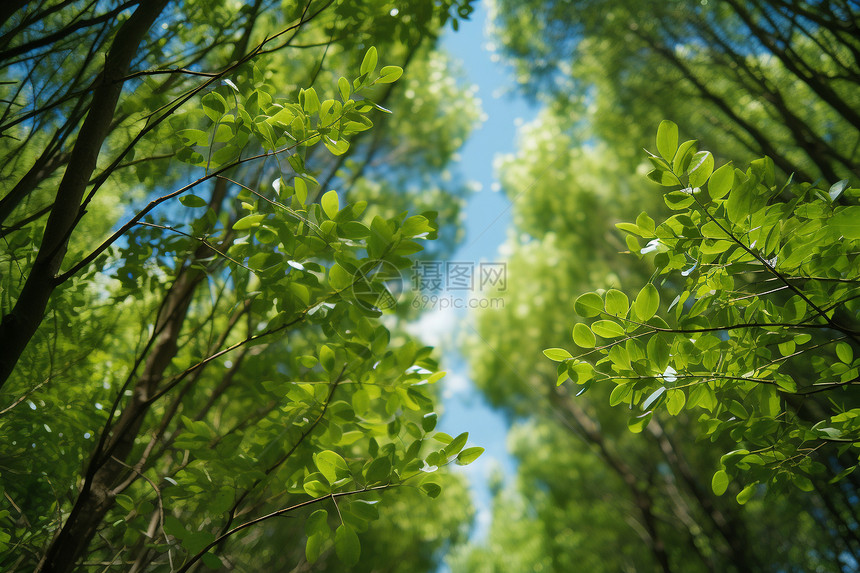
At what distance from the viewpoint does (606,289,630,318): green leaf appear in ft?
2.56

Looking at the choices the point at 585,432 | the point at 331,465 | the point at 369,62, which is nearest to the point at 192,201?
the point at 369,62

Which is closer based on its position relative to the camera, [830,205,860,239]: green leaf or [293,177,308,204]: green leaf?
[830,205,860,239]: green leaf

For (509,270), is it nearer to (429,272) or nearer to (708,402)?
(429,272)

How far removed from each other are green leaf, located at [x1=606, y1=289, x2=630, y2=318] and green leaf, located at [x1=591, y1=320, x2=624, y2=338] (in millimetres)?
19

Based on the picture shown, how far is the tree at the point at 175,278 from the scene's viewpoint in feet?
2.55

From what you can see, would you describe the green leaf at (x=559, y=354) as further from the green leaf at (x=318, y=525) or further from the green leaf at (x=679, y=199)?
the green leaf at (x=318, y=525)

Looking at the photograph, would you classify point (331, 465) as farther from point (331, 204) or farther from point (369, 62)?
point (369, 62)

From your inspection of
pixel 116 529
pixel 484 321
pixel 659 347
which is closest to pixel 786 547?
pixel 484 321

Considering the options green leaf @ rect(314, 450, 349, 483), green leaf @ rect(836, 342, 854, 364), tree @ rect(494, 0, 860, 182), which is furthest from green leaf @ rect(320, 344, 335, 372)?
tree @ rect(494, 0, 860, 182)

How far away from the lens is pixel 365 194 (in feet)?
12.4

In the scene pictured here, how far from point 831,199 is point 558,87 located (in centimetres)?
372

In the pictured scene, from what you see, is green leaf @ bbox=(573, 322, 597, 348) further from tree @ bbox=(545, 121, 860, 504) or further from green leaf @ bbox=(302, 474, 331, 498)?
green leaf @ bbox=(302, 474, 331, 498)

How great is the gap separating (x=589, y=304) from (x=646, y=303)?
0.09 m

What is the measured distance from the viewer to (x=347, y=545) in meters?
0.72
